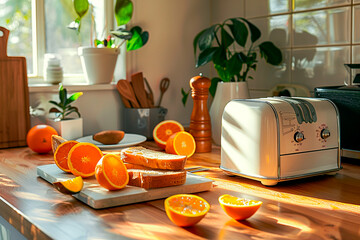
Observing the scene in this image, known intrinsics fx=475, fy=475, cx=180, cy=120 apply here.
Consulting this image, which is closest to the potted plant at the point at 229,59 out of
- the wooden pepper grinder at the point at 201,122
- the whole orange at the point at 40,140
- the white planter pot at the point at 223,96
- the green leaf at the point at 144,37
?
the white planter pot at the point at 223,96

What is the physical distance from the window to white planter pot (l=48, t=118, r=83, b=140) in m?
0.29

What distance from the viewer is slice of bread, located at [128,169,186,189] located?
39.9 inches

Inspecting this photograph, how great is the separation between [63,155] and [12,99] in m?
0.57

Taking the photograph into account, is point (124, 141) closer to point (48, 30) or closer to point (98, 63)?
point (98, 63)

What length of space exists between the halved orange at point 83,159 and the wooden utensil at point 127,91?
2.34ft

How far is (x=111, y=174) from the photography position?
99cm

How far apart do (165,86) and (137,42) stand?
0.25 m

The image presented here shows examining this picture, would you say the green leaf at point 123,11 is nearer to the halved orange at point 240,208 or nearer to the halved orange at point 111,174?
the halved orange at point 111,174

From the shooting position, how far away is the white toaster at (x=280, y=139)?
1.11m

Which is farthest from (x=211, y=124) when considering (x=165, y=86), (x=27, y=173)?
(x=27, y=173)

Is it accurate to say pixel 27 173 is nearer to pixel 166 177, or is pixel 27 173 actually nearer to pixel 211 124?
pixel 166 177

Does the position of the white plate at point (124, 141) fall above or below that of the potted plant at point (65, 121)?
below

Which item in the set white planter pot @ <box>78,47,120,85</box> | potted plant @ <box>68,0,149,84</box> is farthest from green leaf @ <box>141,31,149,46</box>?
white planter pot @ <box>78,47,120,85</box>

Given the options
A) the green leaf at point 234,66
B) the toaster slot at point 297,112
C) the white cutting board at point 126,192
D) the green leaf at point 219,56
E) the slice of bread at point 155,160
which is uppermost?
the green leaf at point 219,56
